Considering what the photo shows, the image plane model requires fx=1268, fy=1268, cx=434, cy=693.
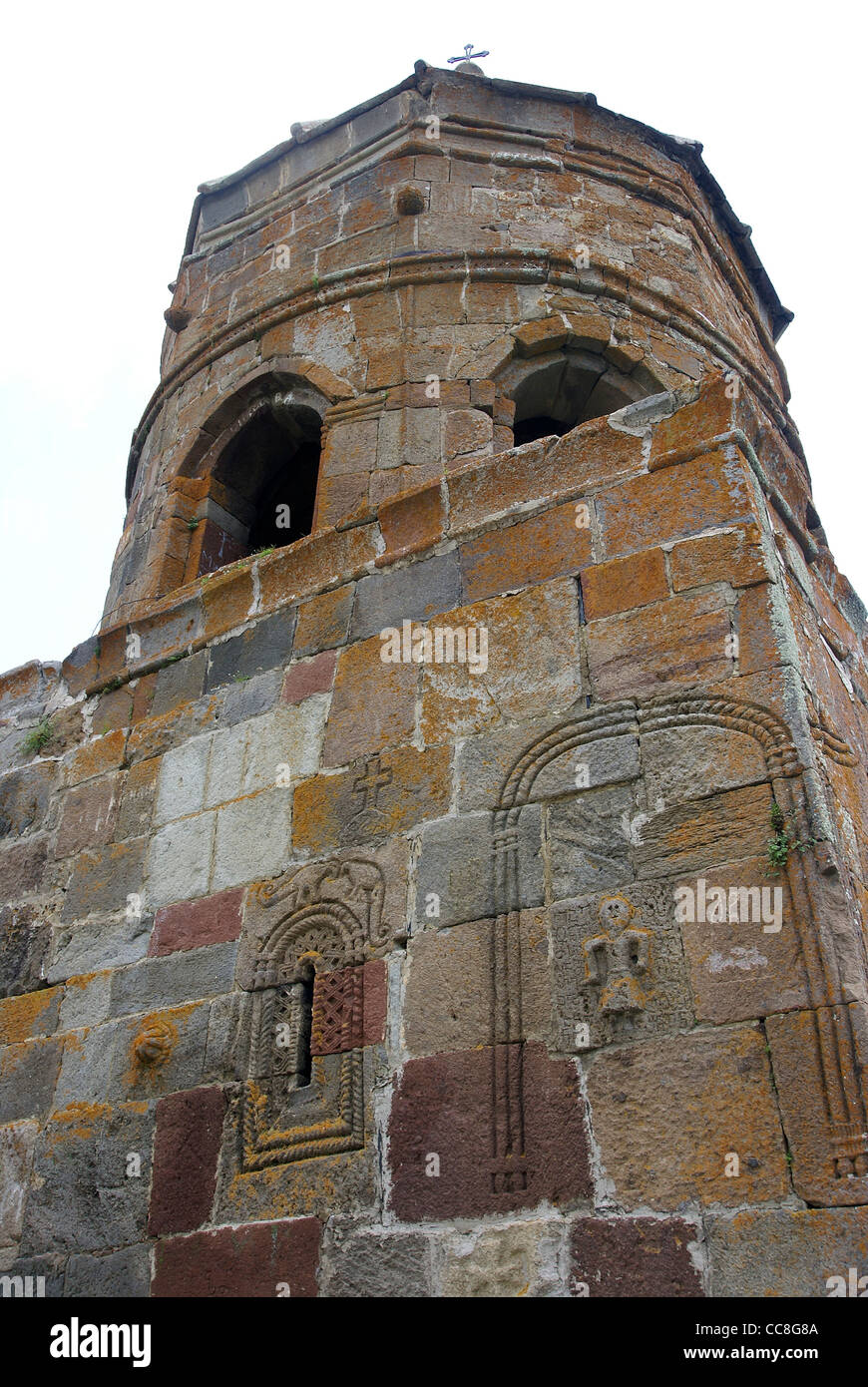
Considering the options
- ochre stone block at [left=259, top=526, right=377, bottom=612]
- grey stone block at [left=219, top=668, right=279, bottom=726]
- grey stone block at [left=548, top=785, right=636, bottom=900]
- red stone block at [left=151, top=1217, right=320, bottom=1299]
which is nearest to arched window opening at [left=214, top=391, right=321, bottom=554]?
ochre stone block at [left=259, top=526, right=377, bottom=612]

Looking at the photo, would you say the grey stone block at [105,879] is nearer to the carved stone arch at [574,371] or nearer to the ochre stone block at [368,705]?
the ochre stone block at [368,705]

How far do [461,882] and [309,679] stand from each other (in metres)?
1.26

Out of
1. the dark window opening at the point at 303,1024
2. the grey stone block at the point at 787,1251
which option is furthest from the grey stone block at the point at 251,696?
the grey stone block at the point at 787,1251

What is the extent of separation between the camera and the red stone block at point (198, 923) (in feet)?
14.4

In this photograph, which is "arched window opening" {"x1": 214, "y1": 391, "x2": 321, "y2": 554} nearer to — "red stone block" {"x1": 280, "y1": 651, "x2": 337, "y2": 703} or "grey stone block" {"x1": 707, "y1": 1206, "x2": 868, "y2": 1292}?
"red stone block" {"x1": 280, "y1": 651, "x2": 337, "y2": 703}

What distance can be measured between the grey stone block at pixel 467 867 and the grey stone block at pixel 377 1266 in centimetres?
91

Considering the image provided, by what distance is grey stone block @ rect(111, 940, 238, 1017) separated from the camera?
431 cm

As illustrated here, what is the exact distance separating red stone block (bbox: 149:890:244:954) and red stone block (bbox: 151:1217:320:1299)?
0.98m

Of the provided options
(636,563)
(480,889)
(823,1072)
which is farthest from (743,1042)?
(636,563)

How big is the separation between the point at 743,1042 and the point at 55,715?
371 cm

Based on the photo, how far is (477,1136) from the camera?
3.48m
